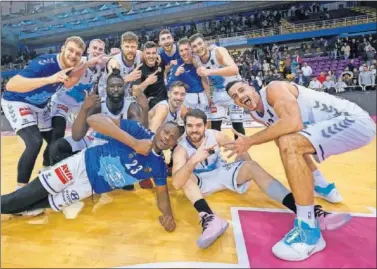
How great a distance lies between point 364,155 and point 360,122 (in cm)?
109

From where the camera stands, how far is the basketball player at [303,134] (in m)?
1.54

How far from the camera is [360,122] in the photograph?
1.67 metres

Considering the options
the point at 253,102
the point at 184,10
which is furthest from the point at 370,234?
the point at 184,10

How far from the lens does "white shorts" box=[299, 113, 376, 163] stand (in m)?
1.63

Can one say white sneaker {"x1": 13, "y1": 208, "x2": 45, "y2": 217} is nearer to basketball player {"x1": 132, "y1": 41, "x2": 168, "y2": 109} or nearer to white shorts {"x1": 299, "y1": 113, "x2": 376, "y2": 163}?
basketball player {"x1": 132, "y1": 41, "x2": 168, "y2": 109}

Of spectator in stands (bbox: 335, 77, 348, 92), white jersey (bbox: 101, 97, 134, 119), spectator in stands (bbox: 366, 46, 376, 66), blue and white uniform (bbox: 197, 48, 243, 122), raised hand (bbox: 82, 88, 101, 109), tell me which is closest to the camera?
white jersey (bbox: 101, 97, 134, 119)

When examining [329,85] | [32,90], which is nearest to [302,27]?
[329,85]

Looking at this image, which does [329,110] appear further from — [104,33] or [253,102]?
[104,33]

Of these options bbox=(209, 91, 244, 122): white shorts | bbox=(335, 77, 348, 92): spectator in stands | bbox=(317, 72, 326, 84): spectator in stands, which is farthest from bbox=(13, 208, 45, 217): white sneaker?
bbox=(335, 77, 348, 92): spectator in stands

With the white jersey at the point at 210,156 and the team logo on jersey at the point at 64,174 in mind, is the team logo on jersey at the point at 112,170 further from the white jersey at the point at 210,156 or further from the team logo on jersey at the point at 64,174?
the white jersey at the point at 210,156

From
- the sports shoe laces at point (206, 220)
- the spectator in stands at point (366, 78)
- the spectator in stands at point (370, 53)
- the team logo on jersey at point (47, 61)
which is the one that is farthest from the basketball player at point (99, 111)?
the spectator in stands at point (366, 78)

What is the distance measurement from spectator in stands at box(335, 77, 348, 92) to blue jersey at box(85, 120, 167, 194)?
362 cm

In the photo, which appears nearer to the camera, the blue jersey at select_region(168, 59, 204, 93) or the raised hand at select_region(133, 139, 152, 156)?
the raised hand at select_region(133, 139, 152, 156)

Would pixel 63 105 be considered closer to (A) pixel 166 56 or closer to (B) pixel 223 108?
(A) pixel 166 56
